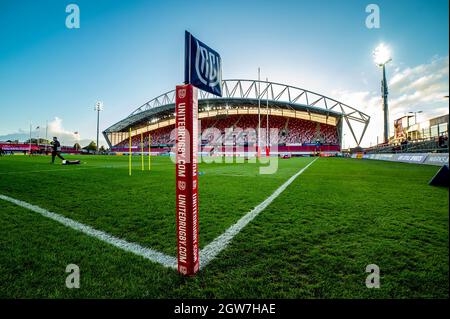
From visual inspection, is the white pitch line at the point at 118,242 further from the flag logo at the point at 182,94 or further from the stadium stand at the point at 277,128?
the stadium stand at the point at 277,128

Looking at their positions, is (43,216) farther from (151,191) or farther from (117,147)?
(117,147)

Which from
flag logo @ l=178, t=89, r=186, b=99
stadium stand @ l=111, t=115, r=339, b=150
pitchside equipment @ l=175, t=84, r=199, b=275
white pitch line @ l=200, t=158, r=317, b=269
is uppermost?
stadium stand @ l=111, t=115, r=339, b=150

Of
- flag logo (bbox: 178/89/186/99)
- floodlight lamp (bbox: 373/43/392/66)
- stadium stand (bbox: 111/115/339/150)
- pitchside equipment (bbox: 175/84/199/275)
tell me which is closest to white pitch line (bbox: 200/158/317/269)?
pitchside equipment (bbox: 175/84/199/275)

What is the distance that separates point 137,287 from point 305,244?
1.61 m

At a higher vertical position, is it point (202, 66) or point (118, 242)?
point (202, 66)

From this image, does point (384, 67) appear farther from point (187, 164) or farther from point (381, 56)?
point (187, 164)

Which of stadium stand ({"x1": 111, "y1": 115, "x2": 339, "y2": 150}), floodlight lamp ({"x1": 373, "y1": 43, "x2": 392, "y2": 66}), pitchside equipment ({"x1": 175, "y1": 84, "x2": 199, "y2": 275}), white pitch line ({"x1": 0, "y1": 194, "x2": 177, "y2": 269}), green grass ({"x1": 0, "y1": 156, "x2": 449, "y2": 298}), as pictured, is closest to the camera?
green grass ({"x1": 0, "y1": 156, "x2": 449, "y2": 298})

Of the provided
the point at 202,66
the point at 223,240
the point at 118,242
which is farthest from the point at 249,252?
the point at 202,66

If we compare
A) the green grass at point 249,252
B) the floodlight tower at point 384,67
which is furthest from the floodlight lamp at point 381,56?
the green grass at point 249,252

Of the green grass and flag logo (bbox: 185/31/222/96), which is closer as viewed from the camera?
the green grass

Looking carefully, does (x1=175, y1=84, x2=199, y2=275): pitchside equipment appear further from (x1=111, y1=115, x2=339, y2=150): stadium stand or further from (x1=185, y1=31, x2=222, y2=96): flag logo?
(x1=111, y1=115, x2=339, y2=150): stadium stand

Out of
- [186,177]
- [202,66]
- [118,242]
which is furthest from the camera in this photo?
[118,242]

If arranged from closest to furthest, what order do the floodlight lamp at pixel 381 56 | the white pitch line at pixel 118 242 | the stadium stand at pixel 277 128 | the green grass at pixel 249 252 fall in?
1. the green grass at pixel 249 252
2. the white pitch line at pixel 118 242
3. the floodlight lamp at pixel 381 56
4. the stadium stand at pixel 277 128
